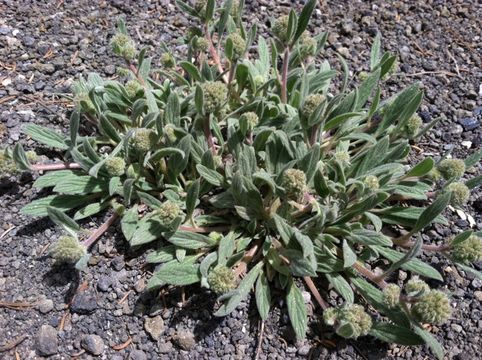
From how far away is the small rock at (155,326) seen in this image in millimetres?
2846

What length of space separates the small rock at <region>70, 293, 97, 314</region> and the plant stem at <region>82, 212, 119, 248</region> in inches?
12.3

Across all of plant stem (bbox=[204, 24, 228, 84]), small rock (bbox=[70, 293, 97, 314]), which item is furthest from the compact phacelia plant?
small rock (bbox=[70, 293, 97, 314])

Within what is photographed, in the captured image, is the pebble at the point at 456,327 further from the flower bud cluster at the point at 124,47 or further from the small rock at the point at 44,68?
the small rock at the point at 44,68

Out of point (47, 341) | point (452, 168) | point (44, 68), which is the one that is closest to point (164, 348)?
point (47, 341)

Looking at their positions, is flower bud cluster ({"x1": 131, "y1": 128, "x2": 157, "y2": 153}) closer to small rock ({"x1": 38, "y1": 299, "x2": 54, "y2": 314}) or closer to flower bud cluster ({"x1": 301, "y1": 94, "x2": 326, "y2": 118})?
flower bud cluster ({"x1": 301, "y1": 94, "x2": 326, "y2": 118})

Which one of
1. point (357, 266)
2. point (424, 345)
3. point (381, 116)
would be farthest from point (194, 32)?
point (424, 345)

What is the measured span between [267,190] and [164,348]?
1.17 meters

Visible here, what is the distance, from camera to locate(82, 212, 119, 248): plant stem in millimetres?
2955

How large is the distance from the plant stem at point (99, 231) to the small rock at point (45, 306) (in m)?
0.39

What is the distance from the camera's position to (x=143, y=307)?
116 inches

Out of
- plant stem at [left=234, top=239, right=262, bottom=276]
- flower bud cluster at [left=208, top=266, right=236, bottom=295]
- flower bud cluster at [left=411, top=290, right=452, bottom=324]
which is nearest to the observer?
flower bud cluster at [left=411, top=290, right=452, bottom=324]

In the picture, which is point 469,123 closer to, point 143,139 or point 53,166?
point 143,139

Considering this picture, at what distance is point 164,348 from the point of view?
2.80 meters

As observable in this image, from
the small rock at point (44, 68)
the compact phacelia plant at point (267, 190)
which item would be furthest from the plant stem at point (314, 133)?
the small rock at point (44, 68)
